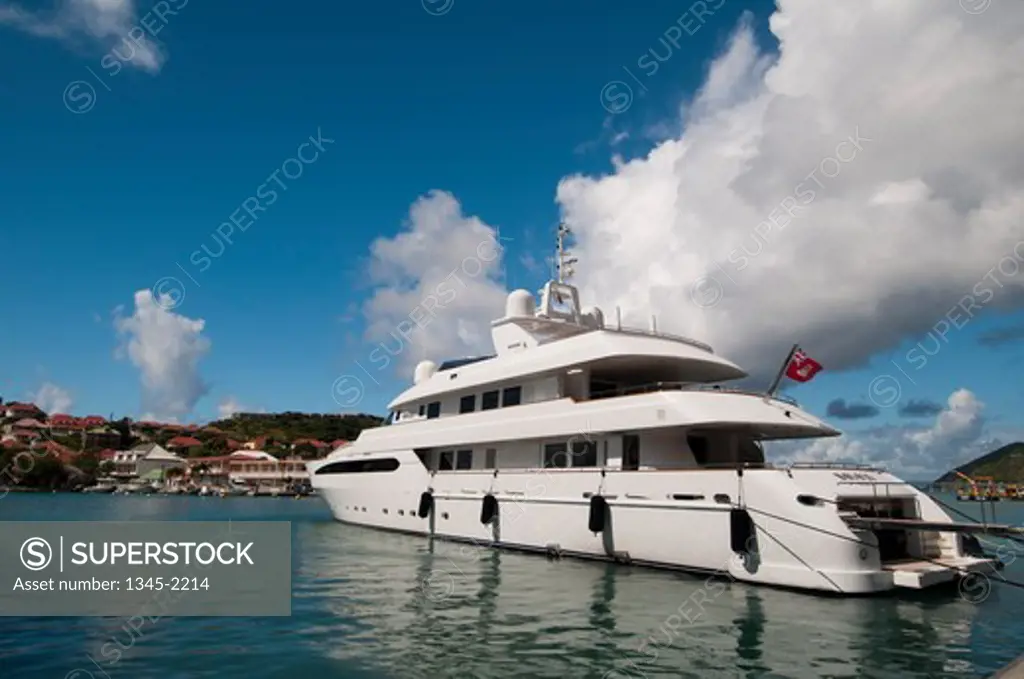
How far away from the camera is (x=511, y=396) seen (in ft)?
68.3

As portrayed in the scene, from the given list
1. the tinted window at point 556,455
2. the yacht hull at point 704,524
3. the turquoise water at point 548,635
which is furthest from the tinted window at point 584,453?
the turquoise water at point 548,635

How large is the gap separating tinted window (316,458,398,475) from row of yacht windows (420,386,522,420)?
2433 millimetres

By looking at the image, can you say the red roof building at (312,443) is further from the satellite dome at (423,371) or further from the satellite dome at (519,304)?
the satellite dome at (519,304)

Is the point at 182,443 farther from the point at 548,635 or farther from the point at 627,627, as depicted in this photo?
the point at 627,627

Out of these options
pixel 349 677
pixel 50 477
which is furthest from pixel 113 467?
pixel 349 677

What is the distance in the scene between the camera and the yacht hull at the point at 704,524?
490 inches

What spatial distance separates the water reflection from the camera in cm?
830

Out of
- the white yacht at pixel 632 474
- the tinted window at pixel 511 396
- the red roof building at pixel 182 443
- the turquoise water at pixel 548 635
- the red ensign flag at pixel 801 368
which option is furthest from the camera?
the red roof building at pixel 182 443

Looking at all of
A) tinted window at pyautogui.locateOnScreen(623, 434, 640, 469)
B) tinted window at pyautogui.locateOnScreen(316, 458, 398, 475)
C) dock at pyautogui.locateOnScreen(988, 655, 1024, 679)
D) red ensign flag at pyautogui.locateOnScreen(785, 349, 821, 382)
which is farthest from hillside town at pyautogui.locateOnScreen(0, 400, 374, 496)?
dock at pyautogui.locateOnScreen(988, 655, 1024, 679)

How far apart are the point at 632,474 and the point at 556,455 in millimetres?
3468

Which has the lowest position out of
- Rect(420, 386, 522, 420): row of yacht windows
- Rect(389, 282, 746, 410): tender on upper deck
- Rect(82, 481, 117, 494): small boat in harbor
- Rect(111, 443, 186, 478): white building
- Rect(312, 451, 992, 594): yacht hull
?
Rect(82, 481, 117, 494): small boat in harbor

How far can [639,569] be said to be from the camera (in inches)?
609

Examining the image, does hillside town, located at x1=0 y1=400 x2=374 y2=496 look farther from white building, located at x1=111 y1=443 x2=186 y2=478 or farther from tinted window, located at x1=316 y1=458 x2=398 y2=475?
tinted window, located at x1=316 y1=458 x2=398 y2=475

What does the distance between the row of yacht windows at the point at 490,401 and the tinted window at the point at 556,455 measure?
1.89 meters
